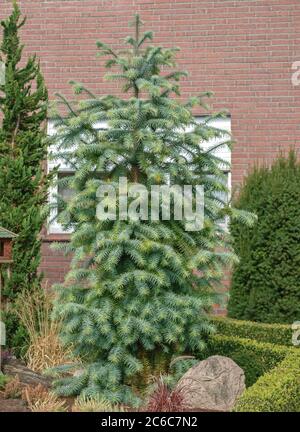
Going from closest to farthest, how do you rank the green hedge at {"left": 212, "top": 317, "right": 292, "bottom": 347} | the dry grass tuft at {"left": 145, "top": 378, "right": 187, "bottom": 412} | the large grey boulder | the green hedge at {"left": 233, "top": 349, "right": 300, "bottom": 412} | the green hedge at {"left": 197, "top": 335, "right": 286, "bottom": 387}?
the green hedge at {"left": 233, "top": 349, "right": 300, "bottom": 412}, the dry grass tuft at {"left": 145, "top": 378, "right": 187, "bottom": 412}, the large grey boulder, the green hedge at {"left": 197, "top": 335, "right": 286, "bottom": 387}, the green hedge at {"left": 212, "top": 317, "right": 292, "bottom": 347}

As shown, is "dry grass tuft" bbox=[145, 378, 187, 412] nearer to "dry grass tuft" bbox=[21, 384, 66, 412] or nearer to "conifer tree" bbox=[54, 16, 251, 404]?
"conifer tree" bbox=[54, 16, 251, 404]

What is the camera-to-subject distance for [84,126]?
751 cm

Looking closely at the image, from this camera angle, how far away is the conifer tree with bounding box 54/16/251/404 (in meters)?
7.14

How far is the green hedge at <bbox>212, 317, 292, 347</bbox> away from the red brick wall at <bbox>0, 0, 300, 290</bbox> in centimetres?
314

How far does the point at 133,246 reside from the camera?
23.4ft

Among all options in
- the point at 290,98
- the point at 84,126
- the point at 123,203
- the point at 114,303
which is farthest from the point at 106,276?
the point at 290,98

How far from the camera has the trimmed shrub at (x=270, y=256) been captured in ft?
28.2

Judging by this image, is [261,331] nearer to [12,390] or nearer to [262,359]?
[262,359]

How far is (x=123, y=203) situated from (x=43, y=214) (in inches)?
37.3

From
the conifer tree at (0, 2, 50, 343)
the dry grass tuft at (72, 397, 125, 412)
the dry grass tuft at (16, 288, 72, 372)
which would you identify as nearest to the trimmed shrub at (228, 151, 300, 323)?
the dry grass tuft at (16, 288, 72, 372)

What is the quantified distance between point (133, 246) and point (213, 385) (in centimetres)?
146

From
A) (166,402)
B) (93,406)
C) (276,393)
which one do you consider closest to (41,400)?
(93,406)

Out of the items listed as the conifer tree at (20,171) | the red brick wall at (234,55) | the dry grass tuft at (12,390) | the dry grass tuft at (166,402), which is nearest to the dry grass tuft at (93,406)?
the dry grass tuft at (166,402)
